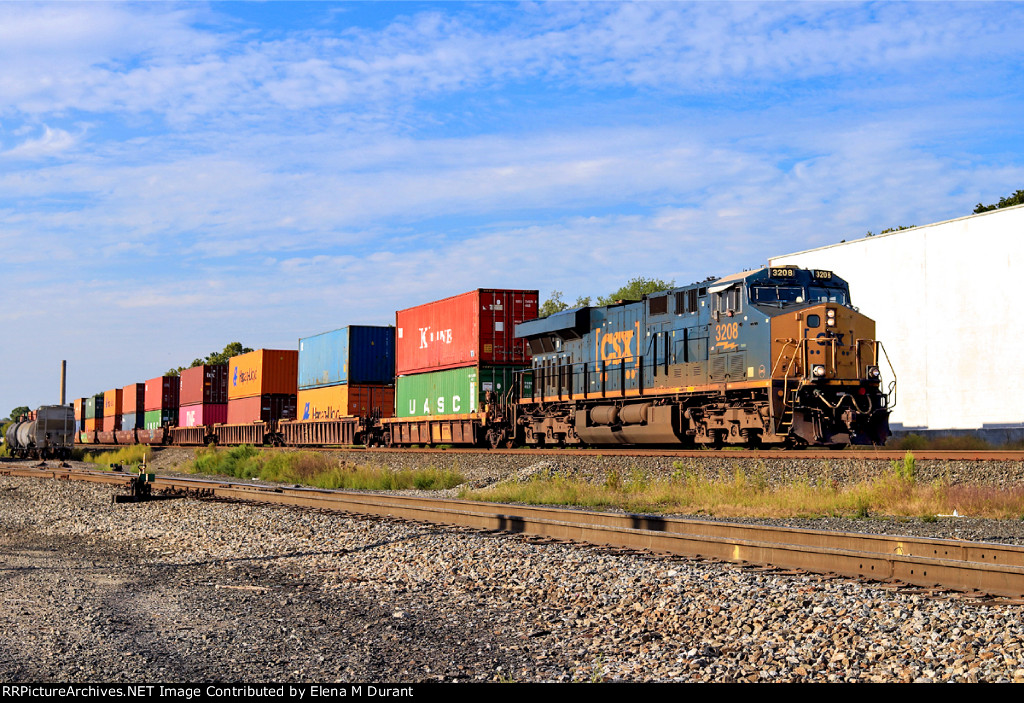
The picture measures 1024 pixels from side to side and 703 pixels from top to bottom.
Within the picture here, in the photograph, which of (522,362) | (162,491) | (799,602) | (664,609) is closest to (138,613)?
(664,609)

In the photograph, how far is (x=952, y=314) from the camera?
30.2m

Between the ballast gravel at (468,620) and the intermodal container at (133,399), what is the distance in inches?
2073

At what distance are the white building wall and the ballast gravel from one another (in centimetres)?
2314

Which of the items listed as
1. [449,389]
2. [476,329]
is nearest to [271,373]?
[449,389]

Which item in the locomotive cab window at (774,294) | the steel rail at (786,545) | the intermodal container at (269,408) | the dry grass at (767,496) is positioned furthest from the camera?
the intermodal container at (269,408)

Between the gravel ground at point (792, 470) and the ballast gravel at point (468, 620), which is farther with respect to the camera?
the gravel ground at point (792, 470)

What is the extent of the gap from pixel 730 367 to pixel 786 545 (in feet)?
36.9

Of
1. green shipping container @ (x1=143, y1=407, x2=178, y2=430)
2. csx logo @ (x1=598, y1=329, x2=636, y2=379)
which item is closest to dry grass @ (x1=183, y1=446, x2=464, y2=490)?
csx logo @ (x1=598, y1=329, x2=636, y2=379)

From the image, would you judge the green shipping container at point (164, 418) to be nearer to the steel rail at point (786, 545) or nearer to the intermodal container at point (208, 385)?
the intermodal container at point (208, 385)

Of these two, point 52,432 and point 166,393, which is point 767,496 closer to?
point 52,432

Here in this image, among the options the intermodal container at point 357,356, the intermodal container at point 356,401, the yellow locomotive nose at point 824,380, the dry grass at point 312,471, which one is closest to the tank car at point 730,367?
the yellow locomotive nose at point 824,380

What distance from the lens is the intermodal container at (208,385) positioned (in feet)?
164

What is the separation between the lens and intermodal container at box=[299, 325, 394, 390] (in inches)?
1407
